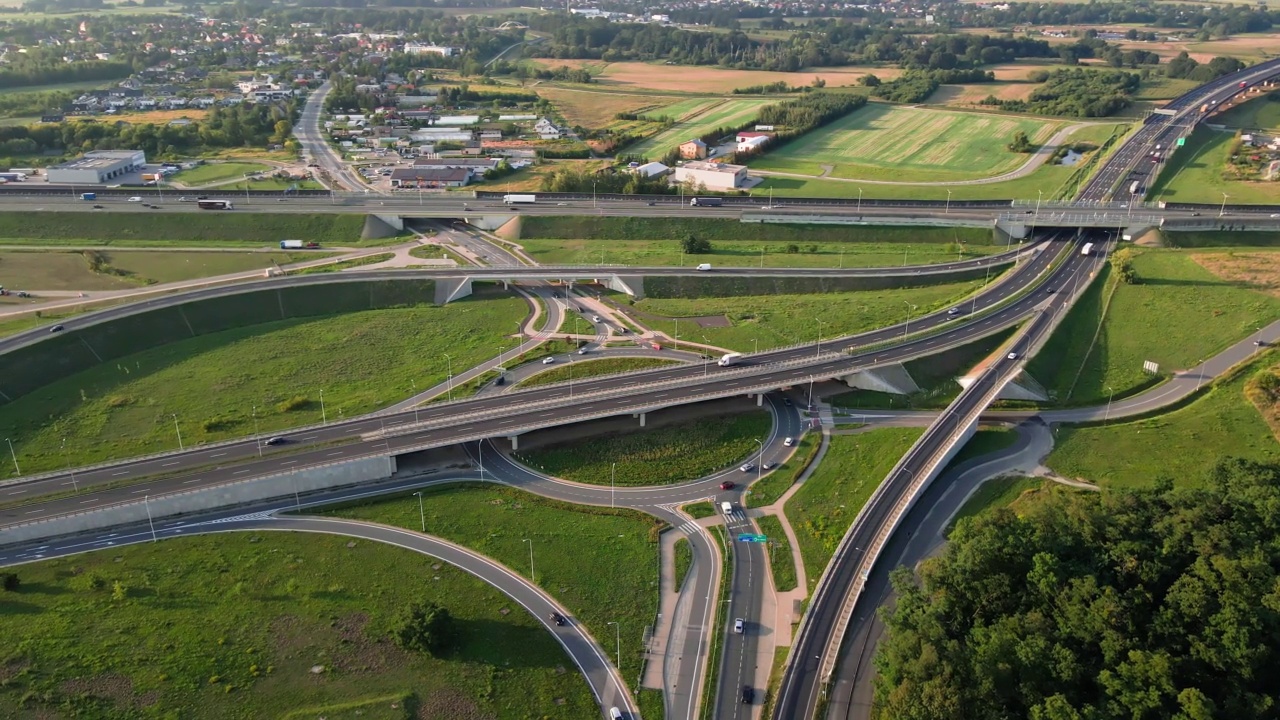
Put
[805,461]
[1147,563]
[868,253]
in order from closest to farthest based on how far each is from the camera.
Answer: [1147,563], [805,461], [868,253]

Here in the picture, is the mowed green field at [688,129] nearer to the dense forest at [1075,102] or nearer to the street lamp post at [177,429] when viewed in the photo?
the dense forest at [1075,102]

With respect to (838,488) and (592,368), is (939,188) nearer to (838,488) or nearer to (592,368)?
(592,368)

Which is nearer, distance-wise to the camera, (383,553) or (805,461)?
(383,553)

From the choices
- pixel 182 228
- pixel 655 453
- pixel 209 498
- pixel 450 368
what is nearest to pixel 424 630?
pixel 209 498

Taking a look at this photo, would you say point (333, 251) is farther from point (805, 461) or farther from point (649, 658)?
point (649, 658)

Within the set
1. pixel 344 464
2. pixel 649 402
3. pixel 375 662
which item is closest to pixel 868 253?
pixel 649 402

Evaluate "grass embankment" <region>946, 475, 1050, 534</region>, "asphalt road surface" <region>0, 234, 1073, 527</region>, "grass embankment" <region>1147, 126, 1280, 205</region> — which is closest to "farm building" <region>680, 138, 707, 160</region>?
"grass embankment" <region>1147, 126, 1280, 205</region>

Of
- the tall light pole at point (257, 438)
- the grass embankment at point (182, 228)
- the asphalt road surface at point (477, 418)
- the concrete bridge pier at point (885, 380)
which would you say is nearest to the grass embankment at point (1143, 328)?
the asphalt road surface at point (477, 418)

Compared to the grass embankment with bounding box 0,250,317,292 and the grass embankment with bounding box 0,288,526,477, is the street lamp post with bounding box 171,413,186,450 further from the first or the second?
the grass embankment with bounding box 0,250,317,292
